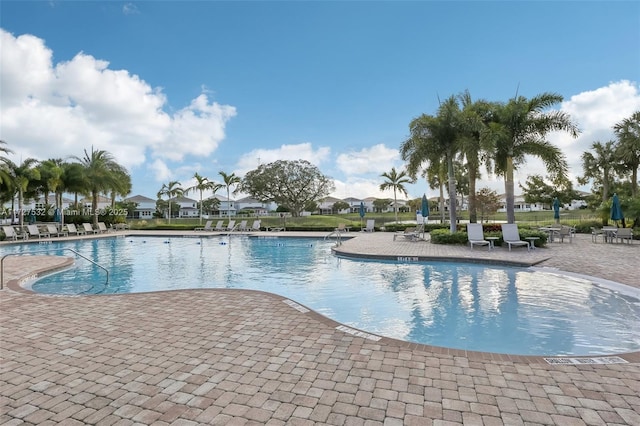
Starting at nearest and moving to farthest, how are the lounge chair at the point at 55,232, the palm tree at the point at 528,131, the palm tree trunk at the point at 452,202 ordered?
the palm tree at the point at 528,131
the palm tree trunk at the point at 452,202
the lounge chair at the point at 55,232

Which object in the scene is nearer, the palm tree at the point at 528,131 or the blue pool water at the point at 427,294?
the blue pool water at the point at 427,294

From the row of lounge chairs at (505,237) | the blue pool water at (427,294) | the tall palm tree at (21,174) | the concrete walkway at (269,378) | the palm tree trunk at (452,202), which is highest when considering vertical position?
the tall palm tree at (21,174)

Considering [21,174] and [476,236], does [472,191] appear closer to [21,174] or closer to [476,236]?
[476,236]

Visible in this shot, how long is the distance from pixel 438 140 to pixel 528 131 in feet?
11.9

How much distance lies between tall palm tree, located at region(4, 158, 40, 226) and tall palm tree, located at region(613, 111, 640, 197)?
133ft

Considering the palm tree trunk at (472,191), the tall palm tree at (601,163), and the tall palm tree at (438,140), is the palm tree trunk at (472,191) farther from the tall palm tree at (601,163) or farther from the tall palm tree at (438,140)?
the tall palm tree at (601,163)

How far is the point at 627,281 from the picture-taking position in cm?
695

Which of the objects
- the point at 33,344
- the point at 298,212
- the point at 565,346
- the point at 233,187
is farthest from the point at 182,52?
the point at 298,212

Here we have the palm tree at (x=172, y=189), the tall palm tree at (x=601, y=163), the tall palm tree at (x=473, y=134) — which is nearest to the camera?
the tall palm tree at (x=473, y=134)

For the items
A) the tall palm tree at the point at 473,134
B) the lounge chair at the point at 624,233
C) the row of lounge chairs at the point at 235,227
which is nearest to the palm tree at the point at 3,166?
the row of lounge chairs at the point at 235,227

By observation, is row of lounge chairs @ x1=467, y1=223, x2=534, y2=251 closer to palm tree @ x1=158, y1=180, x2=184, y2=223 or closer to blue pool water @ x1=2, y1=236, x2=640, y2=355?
blue pool water @ x1=2, y1=236, x2=640, y2=355

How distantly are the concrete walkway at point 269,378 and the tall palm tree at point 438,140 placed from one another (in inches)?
498

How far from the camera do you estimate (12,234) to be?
62.8 ft

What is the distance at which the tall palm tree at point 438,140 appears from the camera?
50.1 feet
